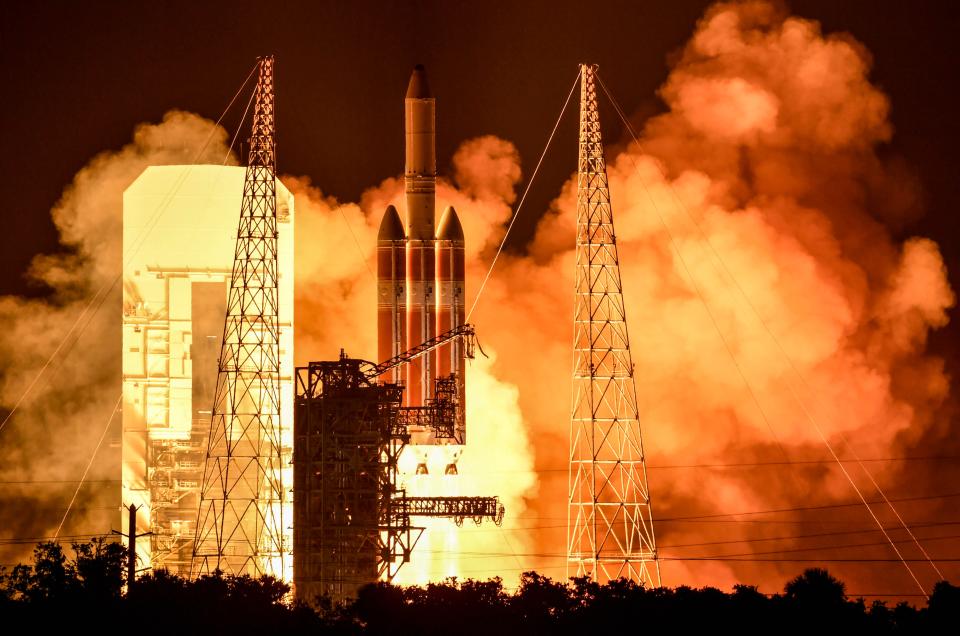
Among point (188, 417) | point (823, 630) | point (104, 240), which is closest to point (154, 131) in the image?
point (104, 240)

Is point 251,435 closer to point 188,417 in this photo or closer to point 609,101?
point 188,417

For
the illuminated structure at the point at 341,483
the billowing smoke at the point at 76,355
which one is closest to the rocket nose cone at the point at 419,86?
the billowing smoke at the point at 76,355

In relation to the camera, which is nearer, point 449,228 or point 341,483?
point 341,483

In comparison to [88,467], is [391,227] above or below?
above

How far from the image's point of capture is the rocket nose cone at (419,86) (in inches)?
3346

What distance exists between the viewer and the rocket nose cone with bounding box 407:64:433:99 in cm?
8500

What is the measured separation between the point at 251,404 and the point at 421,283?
21.1 feet

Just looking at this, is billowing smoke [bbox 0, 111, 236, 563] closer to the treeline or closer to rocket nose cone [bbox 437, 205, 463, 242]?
rocket nose cone [bbox 437, 205, 463, 242]

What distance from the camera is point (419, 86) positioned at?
85.1 metres

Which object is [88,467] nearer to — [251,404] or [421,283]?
[251,404]

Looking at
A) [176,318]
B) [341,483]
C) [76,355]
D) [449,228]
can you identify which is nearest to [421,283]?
[449,228]

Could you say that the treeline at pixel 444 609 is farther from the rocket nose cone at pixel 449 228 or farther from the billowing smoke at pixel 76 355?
the billowing smoke at pixel 76 355

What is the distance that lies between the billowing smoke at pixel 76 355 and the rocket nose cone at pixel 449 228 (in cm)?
824

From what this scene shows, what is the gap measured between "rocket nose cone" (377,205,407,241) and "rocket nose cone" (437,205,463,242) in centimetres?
112
